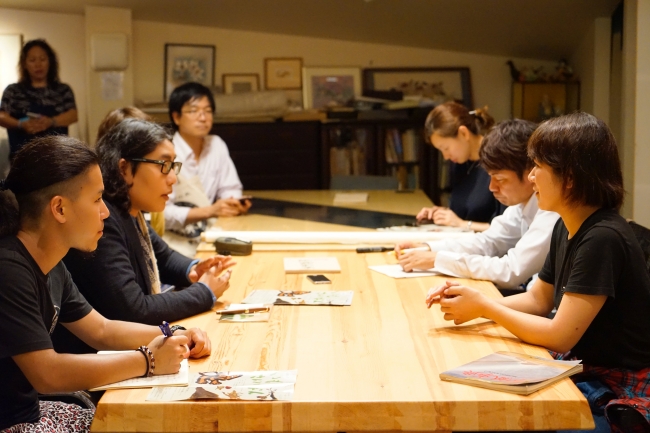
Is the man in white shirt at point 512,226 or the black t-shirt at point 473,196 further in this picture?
the black t-shirt at point 473,196

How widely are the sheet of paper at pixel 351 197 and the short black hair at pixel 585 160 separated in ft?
8.81

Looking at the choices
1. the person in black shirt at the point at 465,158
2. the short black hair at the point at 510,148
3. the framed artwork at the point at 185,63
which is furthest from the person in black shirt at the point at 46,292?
the framed artwork at the point at 185,63

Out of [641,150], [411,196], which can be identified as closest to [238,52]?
[411,196]

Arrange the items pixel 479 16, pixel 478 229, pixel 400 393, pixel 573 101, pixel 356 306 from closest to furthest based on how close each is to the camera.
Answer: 1. pixel 400 393
2. pixel 356 306
3. pixel 478 229
4. pixel 479 16
5. pixel 573 101

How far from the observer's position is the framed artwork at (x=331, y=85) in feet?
22.5

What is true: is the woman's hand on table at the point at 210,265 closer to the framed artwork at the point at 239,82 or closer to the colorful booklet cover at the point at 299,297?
the colorful booklet cover at the point at 299,297

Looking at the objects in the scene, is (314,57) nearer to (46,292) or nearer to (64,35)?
(64,35)

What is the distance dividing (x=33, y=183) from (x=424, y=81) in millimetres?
5598

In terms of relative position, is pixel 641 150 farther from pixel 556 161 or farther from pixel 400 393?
pixel 400 393

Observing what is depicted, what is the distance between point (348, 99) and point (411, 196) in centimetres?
234

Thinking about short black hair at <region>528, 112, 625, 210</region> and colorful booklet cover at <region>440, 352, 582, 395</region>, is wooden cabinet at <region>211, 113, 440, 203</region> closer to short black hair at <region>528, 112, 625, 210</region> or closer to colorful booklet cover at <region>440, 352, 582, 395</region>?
short black hair at <region>528, 112, 625, 210</region>

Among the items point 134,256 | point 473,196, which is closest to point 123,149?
point 134,256

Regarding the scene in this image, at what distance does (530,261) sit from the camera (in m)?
2.42

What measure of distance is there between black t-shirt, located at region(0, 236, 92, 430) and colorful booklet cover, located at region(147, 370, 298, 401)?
0.88ft
